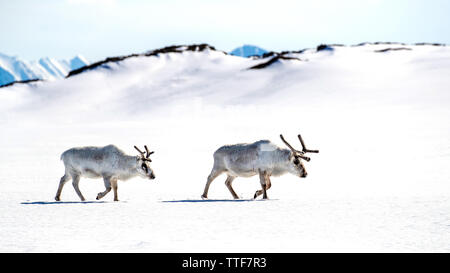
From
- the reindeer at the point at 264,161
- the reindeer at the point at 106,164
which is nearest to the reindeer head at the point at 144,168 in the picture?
the reindeer at the point at 106,164

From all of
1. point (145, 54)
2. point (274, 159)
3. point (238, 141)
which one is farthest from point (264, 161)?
point (145, 54)

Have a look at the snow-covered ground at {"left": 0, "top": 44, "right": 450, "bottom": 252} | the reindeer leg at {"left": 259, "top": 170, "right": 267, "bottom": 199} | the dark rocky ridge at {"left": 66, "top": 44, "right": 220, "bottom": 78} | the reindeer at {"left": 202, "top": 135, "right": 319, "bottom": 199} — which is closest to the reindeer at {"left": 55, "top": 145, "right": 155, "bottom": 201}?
the snow-covered ground at {"left": 0, "top": 44, "right": 450, "bottom": 252}

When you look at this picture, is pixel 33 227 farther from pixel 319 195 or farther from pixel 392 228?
pixel 319 195

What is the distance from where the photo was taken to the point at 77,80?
54.0m

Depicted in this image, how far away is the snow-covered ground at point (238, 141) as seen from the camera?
852 cm

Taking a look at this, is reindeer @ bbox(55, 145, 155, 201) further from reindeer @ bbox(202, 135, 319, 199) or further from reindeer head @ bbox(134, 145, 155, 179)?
reindeer @ bbox(202, 135, 319, 199)

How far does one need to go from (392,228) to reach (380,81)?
3478 cm

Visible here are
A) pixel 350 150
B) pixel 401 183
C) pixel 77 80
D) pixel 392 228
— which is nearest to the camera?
pixel 392 228

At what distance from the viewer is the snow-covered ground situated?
27.9ft

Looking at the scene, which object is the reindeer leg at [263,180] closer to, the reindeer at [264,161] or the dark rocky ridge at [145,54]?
the reindeer at [264,161]

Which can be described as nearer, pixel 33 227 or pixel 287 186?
pixel 33 227
